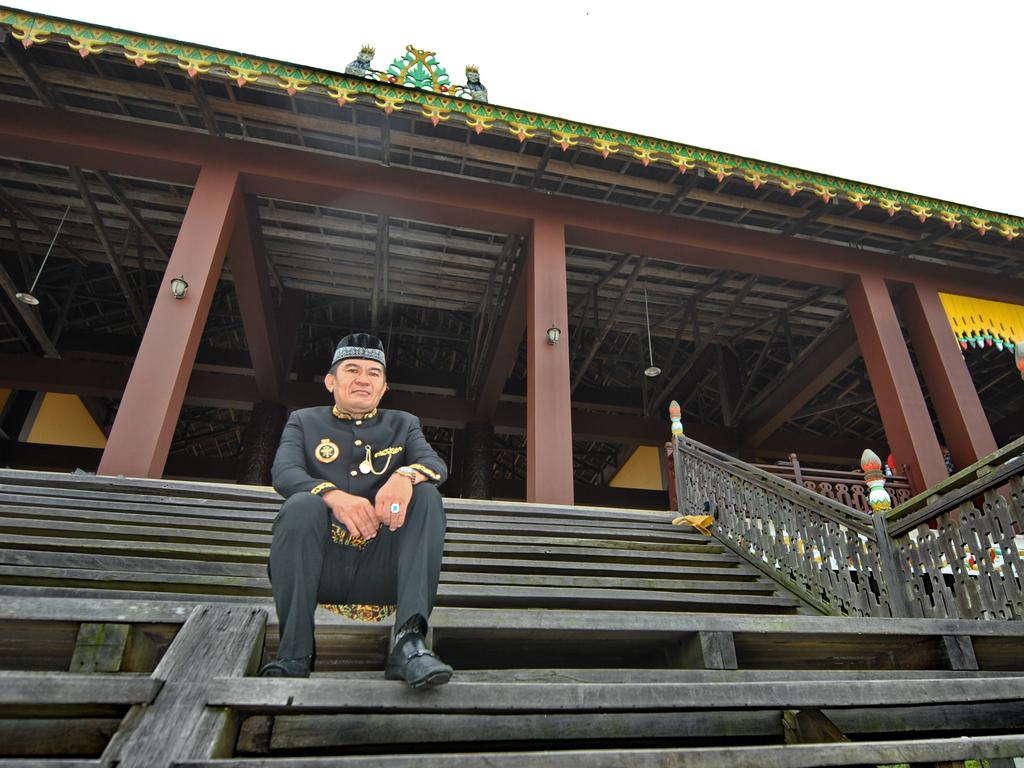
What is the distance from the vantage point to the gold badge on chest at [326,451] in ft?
7.34

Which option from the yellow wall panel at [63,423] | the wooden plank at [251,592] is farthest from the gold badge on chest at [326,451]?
the yellow wall panel at [63,423]

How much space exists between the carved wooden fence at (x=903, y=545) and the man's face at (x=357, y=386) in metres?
3.75

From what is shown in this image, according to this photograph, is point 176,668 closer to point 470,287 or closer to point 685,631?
point 685,631

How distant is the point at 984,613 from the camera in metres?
3.84

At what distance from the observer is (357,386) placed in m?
2.36

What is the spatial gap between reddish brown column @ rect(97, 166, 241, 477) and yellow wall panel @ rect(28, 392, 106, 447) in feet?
33.4

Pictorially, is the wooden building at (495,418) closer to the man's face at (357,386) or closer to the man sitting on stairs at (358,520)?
the man sitting on stairs at (358,520)

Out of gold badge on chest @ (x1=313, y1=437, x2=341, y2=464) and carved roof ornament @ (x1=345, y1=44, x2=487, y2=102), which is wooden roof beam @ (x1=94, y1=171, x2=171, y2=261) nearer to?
carved roof ornament @ (x1=345, y1=44, x2=487, y2=102)

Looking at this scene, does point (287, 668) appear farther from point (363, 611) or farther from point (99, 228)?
point (99, 228)

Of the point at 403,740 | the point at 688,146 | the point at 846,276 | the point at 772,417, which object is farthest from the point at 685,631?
the point at 772,417

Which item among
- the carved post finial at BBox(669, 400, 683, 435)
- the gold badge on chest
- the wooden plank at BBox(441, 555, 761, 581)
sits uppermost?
the carved post finial at BBox(669, 400, 683, 435)

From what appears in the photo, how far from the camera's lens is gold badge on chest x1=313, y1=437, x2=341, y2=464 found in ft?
7.34

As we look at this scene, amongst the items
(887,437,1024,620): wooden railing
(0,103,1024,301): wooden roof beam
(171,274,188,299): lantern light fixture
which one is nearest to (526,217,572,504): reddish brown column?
(0,103,1024,301): wooden roof beam

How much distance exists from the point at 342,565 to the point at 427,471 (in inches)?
16.3
